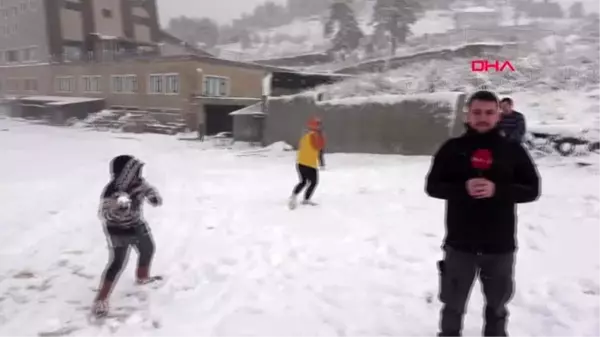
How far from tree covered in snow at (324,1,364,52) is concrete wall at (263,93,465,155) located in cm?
185

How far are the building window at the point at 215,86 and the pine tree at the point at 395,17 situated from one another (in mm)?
5106

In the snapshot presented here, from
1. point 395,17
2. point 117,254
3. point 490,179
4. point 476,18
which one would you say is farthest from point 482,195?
point 476,18

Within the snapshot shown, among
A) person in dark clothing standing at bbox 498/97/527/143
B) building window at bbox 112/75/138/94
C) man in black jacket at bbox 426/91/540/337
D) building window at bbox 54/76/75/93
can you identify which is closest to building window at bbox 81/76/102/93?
building window at bbox 54/76/75/93

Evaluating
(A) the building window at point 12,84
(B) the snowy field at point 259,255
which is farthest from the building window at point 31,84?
(B) the snowy field at point 259,255

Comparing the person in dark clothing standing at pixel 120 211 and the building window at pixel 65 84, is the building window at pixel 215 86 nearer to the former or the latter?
the building window at pixel 65 84

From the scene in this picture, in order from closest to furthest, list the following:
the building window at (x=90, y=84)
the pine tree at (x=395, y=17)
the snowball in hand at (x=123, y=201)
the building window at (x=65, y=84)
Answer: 1. the snowball in hand at (x=123, y=201)
2. the building window at (x=65, y=84)
3. the building window at (x=90, y=84)
4. the pine tree at (x=395, y=17)

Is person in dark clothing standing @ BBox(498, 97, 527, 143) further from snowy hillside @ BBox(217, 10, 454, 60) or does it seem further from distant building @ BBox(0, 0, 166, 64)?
distant building @ BBox(0, 0, 166, 64)

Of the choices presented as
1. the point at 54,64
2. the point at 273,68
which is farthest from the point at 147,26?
the point at 273,68

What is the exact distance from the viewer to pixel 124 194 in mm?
3088

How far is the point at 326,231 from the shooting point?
16.7 ft

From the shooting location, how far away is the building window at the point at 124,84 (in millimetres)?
8938

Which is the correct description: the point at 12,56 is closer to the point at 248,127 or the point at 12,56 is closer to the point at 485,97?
the point at 485,97

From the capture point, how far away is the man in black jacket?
6.63ft

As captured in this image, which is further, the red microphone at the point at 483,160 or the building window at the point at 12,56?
the building window at the point at 12,56
